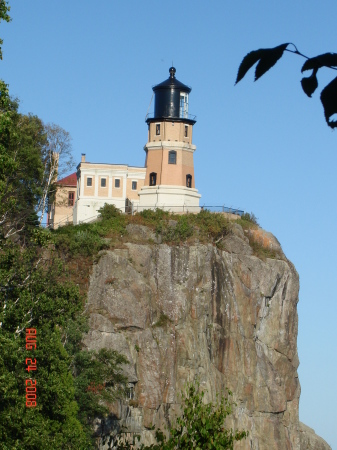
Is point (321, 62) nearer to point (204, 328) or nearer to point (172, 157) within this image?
point (204, 328)

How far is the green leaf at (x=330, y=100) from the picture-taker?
4279 millimetres

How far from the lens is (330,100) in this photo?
432 cm

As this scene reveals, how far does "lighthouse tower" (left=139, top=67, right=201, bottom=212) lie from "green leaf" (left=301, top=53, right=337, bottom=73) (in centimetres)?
7062

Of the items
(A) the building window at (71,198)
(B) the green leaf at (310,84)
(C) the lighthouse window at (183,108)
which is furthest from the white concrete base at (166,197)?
(B) the green leaf at (310,84)

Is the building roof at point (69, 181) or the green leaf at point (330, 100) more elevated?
the building roof at point (69, 181)

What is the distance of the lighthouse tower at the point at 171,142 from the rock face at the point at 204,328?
897 cm

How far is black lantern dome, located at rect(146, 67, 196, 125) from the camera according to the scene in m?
76.0

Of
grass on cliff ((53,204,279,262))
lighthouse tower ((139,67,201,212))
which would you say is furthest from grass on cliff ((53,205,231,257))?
lighthouse tower ((139,67,201,212))

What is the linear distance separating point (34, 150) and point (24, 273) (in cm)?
2959

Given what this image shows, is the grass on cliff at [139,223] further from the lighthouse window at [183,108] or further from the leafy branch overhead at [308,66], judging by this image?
the leafy branch overhead at [308,66]

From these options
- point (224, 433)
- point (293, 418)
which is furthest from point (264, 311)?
point (224, 433)

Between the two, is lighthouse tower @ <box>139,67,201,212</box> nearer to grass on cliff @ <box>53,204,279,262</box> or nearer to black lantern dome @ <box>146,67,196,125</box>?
black lantern dome @ <box>146,67,196,125</box>

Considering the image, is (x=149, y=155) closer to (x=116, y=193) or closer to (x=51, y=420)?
(x=116, y=193)

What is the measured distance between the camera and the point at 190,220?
6794 centimetres
